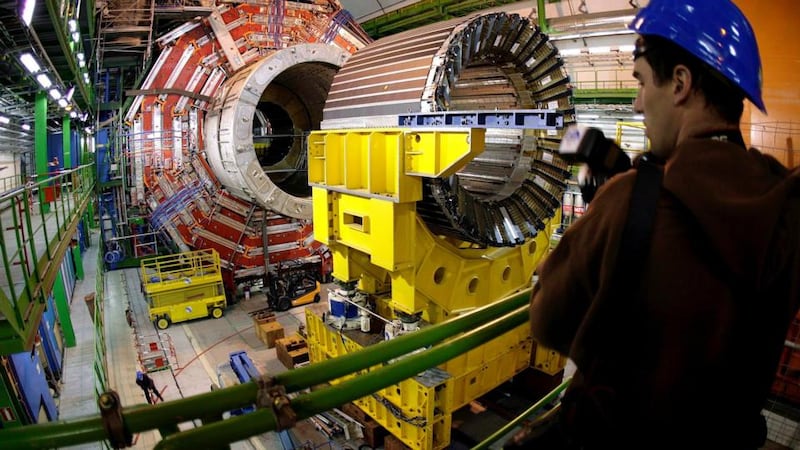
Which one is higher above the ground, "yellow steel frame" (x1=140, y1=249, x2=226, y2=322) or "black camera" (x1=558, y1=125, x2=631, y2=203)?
"black camera" (x1=558, y1=125, x2=631, y2=203)

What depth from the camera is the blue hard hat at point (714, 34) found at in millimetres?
931

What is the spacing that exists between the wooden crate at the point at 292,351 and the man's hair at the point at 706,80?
5.20 meters

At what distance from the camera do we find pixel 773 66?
14.2ft

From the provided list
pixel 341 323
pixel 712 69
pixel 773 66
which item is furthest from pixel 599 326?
pixel 773 66

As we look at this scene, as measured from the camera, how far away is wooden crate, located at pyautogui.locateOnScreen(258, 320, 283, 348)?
6.31 meters

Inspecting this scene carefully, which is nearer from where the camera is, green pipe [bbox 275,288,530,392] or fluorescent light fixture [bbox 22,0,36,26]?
green pipe [bbox 275,288,530,392]

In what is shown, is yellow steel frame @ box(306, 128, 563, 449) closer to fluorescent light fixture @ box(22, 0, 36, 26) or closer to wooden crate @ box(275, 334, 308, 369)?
wooden crate @ box(275, 334, 308, 369)

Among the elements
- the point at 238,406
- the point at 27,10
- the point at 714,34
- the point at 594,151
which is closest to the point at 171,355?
the point at 27,10

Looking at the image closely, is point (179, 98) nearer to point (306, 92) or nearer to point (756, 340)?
point (306, 92)

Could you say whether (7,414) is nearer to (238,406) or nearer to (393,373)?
(238,406)

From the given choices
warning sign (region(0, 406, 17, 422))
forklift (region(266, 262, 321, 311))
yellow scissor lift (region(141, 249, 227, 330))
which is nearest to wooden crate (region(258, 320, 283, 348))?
forklift (region(266, 262, 321, 311))

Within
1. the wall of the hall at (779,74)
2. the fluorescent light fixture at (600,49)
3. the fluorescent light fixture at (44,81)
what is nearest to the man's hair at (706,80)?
the wall of the hall at (779,74)

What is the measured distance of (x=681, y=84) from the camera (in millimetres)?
972

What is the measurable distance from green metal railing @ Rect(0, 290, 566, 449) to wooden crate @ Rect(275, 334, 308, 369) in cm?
435
